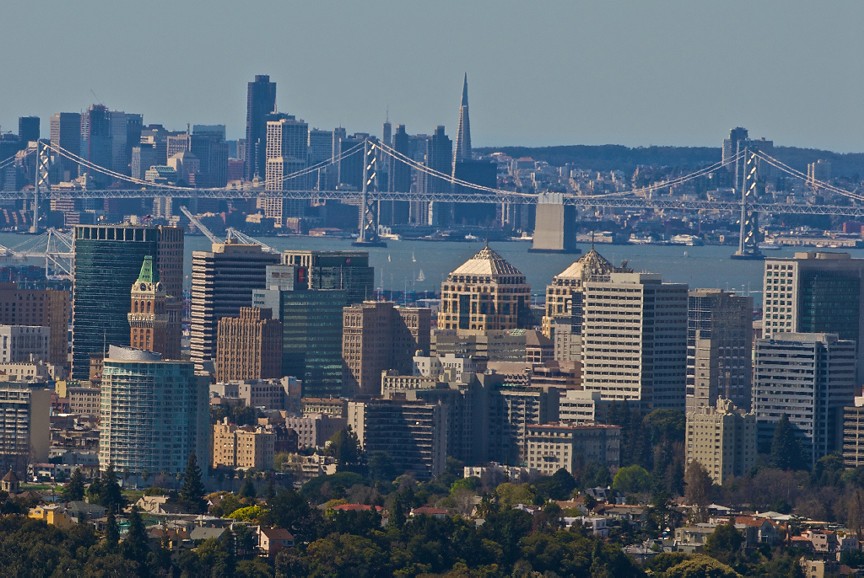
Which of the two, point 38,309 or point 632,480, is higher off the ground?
point 38,309

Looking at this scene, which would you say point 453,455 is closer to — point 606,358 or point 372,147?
point 606,358

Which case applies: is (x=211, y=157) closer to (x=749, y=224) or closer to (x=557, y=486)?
(x=749, y=224)

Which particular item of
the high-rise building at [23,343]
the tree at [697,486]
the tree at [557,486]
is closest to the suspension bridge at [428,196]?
the high-rise building at [23,343]

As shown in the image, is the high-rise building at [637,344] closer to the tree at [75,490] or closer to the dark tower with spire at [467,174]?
the tree at [75,490]

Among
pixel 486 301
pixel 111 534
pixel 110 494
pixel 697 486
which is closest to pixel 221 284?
pixel 486 301

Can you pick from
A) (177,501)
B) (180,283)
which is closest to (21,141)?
(180,283)

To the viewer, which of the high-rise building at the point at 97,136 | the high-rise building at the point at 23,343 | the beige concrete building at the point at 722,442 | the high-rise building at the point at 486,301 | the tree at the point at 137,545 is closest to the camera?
the tree at the point at 137,545

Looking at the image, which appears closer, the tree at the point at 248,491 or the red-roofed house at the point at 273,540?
the red-roofed house at the point at 273,540
